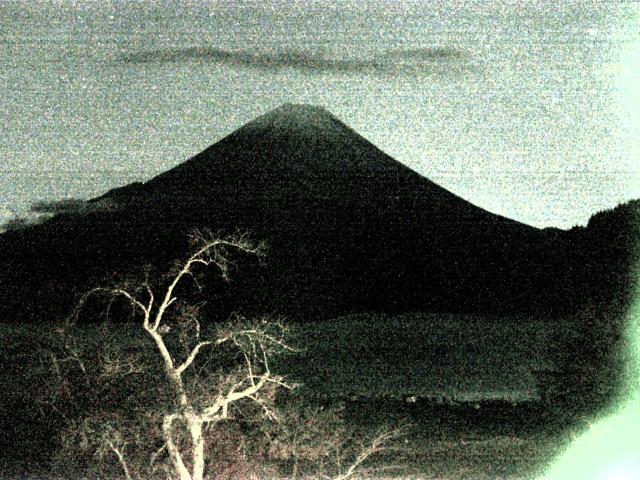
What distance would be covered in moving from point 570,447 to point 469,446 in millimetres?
2662

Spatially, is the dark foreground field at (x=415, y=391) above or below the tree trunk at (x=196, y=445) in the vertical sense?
below

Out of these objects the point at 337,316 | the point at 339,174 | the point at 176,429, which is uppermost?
the point at 339,174

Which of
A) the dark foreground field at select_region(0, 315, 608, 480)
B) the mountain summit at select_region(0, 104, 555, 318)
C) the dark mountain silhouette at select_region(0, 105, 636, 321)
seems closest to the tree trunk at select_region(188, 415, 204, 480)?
the dark foreground field at select_region(0, 315, 608, 480)

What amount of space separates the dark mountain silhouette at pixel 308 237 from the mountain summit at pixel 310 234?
0.46ft

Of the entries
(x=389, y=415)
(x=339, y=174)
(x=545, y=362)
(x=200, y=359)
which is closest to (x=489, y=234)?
(x=339, y=174)

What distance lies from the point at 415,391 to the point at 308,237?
3434 centimetres

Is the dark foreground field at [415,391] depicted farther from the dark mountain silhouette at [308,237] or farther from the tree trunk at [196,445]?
the dark mountain silhouette at [308,237]

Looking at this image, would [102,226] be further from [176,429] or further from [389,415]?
[176,429]

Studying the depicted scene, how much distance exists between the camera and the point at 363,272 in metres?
66.2

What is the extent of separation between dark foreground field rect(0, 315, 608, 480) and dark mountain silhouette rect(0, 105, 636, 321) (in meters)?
7.07

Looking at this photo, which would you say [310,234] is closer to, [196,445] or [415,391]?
Answer: [415,391]

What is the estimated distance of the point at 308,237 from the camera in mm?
66625

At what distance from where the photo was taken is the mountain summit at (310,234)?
200 ft

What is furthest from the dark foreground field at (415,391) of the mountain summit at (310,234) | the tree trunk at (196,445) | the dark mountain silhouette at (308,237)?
the mountain summit at (310,234)
